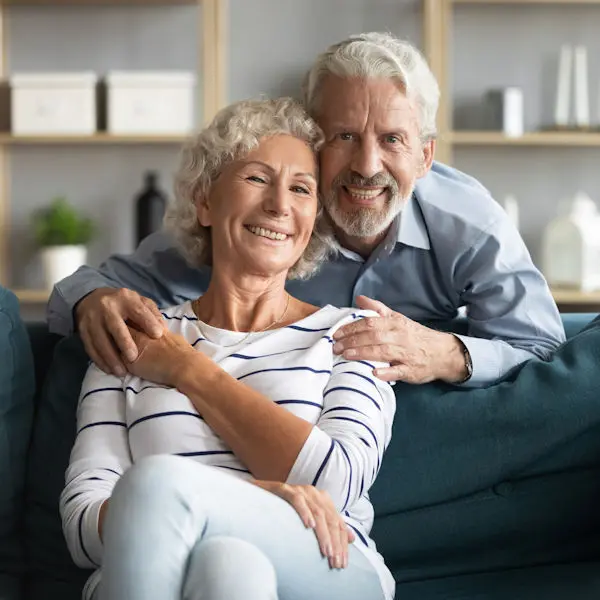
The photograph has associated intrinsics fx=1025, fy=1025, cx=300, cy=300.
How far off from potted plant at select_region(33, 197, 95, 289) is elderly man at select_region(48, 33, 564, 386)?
1979 millimetres

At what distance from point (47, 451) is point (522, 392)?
2.86ft

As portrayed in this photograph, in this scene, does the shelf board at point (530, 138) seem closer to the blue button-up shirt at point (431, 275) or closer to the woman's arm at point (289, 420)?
the blue button-up shirt at point (431, 275)

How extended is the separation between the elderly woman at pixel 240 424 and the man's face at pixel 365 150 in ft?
0.27

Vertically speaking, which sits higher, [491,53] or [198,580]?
[491,53]

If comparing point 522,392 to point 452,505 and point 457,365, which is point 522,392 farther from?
point 452,505

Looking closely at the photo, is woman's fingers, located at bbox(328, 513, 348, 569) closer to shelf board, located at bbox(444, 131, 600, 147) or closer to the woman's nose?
the woman's nose

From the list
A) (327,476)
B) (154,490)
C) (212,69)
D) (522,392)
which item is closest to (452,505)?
(522,392)

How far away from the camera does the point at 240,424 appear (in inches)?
61.7

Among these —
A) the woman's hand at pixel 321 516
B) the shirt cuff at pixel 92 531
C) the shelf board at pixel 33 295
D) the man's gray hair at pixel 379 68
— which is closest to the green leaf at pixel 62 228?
the shelf board at pixel 33 295

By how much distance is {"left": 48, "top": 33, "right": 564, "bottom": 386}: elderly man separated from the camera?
1.89 m

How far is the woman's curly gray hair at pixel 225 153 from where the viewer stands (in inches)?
71.7

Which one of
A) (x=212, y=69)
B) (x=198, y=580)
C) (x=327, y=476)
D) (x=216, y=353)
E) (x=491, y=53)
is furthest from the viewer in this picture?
(x=491, y=53)

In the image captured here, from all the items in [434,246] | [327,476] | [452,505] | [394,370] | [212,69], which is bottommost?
[452,505]

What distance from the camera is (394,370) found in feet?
5.71
